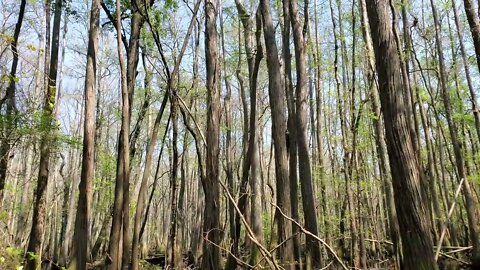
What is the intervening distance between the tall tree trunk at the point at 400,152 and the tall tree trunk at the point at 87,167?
5.91 meters

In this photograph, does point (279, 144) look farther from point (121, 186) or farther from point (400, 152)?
point (400, 152)

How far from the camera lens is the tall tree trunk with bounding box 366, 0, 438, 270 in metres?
4.05

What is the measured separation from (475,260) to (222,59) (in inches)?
495

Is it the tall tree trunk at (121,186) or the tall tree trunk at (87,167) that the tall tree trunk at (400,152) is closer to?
the tall tree trunk at (121,186)

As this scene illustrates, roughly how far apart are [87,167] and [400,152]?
20.1ft

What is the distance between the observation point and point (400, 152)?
4.29 m

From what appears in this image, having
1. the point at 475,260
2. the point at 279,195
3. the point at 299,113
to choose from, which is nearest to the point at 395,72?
the point at 279,195

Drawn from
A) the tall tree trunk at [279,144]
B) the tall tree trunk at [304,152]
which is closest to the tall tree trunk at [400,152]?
the tall tree trunk at [279,144]

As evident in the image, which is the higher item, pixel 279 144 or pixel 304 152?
pixel 279 144

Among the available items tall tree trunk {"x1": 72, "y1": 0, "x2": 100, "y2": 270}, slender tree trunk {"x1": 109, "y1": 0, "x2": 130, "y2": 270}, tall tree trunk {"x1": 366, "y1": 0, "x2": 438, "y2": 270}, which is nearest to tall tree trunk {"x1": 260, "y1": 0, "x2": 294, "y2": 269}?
slender tree trunk {"x1": 109, "y1": 0, "x2": 130, "y2": 270}

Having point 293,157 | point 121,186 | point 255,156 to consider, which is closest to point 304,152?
point 293,157

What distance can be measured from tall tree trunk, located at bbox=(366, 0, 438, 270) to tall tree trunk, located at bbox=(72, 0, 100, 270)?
591 cm

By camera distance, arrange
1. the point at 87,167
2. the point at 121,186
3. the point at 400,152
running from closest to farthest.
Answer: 1. the point at 400,152
2. the point at 87,167
3. the point at 121,186

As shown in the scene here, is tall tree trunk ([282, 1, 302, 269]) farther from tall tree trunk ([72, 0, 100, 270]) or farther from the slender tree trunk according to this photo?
tall tree trunk ([72, 0, 100, 270])
